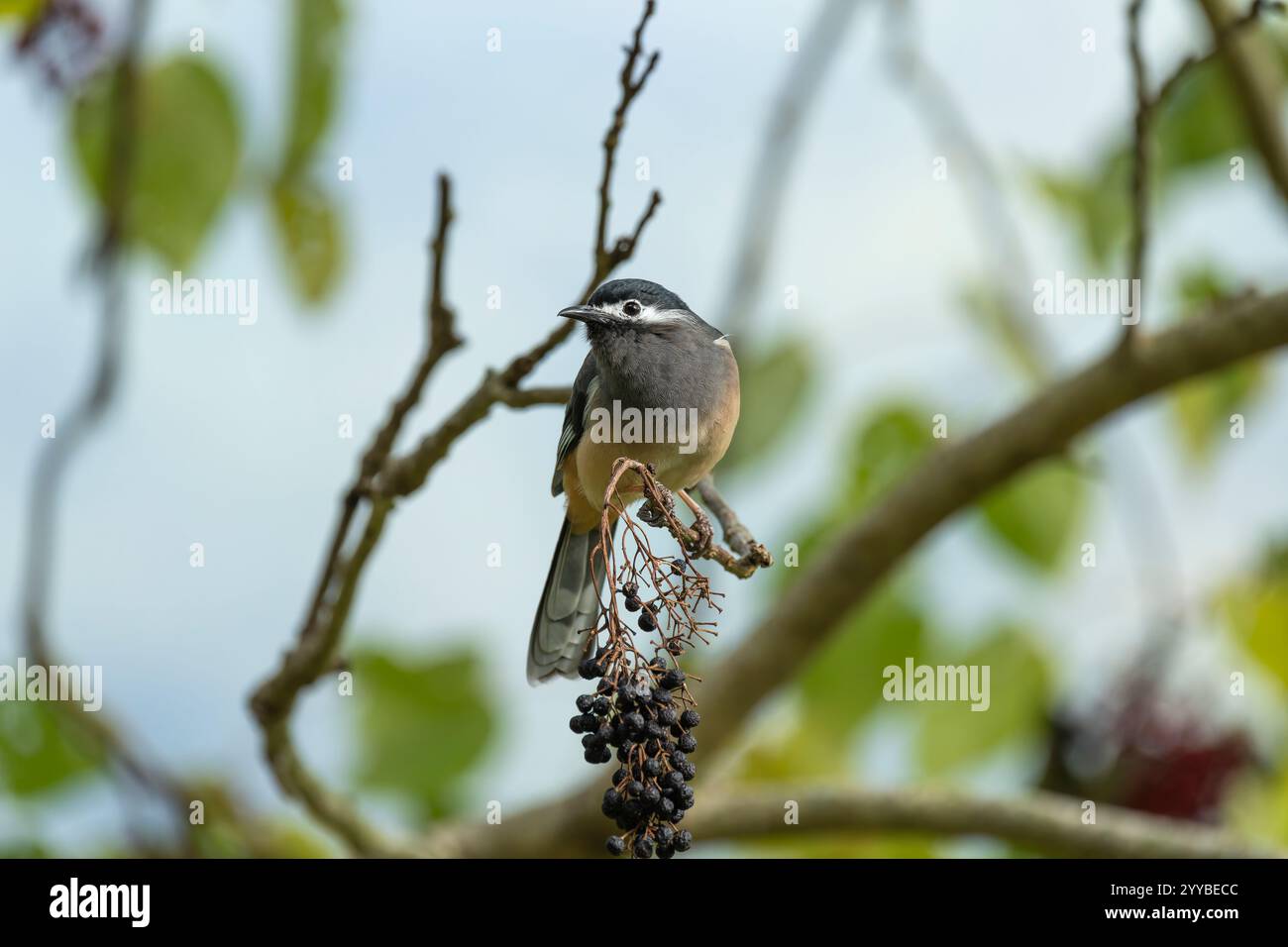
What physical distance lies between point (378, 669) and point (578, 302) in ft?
7.68

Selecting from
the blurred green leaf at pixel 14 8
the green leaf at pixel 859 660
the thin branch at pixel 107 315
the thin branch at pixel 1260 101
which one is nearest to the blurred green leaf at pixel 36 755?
the thin branch at pixel 107 315

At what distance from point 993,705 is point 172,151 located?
2.89 metres

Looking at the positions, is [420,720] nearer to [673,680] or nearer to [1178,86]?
[1178,86]

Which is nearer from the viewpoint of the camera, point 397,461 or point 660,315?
point 660,315

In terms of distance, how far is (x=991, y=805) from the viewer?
4.28 m

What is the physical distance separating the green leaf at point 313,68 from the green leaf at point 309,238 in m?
0.49

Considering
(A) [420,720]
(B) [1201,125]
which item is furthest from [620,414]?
(B) [1201,125]

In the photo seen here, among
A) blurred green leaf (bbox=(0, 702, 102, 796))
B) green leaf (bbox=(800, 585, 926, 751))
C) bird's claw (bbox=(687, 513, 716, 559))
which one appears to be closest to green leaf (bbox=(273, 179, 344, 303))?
blurred green leaf (bbox=(0, 702, 102, 796))

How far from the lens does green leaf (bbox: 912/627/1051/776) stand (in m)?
4.07

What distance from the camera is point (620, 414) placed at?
72.6 inches

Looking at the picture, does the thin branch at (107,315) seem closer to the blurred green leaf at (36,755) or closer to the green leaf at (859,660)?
the blurred green leaf at (36,755)

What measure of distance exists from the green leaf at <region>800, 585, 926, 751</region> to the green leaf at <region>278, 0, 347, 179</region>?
2.15 m

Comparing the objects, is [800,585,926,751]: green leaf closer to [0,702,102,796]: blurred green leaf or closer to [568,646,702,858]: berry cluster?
[0,702,102,796]: blurred green leaf

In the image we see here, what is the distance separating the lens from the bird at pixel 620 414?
178 cm
